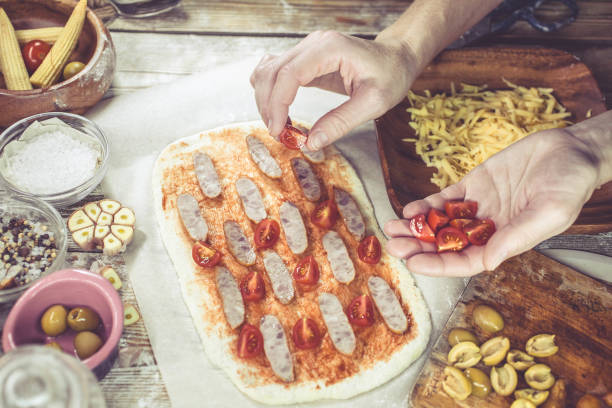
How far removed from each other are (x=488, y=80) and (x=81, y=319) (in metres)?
3.48

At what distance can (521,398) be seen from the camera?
2.89 metres

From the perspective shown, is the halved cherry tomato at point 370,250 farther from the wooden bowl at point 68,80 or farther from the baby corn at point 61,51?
the baby corn at point 61,51

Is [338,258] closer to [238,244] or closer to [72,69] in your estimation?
[238,244]

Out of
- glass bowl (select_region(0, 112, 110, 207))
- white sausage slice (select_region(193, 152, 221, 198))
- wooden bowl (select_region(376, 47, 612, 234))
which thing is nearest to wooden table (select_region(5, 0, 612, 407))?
wooden bowl (select_region(376, 47, 612, 234))

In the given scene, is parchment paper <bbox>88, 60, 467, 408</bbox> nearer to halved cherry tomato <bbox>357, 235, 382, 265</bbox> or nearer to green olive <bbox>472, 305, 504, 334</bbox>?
green olive <bbox>472, 305, 504, 334</bbox>

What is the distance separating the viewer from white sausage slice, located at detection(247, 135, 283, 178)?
12.0 feet

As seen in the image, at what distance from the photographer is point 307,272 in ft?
10.6

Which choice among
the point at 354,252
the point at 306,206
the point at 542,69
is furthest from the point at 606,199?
the point at 306,206

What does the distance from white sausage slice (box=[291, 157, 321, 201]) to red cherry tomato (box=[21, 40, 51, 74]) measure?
2.04 metres

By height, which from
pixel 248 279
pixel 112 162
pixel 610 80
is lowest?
pixel 248 279

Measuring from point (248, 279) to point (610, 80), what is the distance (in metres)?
3.71

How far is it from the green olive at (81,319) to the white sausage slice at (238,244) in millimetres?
960

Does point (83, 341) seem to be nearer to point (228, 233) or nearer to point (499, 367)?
point (228, 233)

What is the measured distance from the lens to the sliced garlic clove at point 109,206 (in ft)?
10.9
